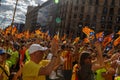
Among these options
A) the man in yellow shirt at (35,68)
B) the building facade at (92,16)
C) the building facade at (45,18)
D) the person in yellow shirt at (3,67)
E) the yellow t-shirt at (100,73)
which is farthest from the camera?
the building facade at (45,18)

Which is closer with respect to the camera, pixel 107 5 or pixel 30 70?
pixel 30 70

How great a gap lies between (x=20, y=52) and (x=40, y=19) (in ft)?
364

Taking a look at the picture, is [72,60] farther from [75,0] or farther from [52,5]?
[52,5]

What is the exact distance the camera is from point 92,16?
279 ft

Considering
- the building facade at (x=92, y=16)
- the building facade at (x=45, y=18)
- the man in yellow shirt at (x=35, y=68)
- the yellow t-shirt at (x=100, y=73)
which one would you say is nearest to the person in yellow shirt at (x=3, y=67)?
the man in yellow shirt at (x=35, y=68)

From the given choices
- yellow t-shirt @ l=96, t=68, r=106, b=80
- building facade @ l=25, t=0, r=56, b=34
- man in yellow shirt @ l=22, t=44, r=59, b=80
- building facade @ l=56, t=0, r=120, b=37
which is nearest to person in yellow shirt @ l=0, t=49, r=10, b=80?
man in yellow shirt @ l=22, t=44, r=59, b=80

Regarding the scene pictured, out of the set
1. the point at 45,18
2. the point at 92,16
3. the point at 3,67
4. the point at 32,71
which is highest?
the point at 92,16

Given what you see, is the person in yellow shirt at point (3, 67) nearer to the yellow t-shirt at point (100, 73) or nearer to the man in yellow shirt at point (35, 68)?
the man in yellow shirt at point (35, 68)

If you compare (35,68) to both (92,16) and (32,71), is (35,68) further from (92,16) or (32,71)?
(92,16)

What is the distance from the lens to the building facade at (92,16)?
84.3 meters

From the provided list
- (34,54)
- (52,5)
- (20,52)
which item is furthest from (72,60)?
(52,5)

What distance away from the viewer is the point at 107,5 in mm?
85938

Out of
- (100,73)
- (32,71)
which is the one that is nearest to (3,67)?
(32,71)

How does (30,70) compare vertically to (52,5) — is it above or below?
below
